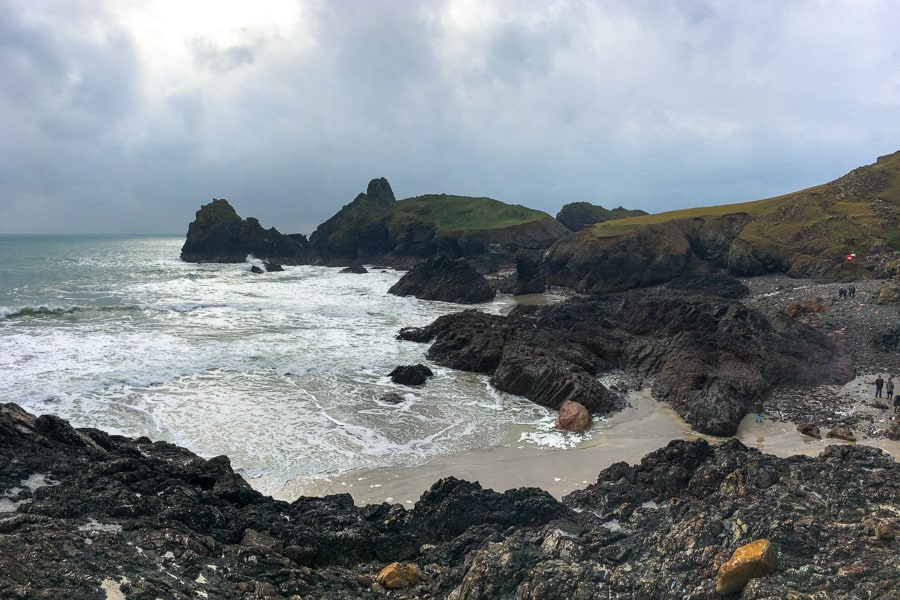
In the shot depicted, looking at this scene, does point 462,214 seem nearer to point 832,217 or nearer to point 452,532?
point 832,217

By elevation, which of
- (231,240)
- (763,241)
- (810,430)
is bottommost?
(810,430)

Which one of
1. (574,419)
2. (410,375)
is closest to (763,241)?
(574,419)

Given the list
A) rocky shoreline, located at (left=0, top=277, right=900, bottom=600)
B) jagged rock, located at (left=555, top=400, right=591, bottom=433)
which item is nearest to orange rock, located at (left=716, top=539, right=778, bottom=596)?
rocky shoreline, located at (left=0, top=277, right=900, bottom=600)

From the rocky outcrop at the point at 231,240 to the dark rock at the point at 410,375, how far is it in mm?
65992

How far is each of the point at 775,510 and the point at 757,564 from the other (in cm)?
147

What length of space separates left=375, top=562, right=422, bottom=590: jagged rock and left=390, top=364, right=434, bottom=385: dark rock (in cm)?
1203

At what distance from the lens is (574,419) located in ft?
46.8

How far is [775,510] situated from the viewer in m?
5.64

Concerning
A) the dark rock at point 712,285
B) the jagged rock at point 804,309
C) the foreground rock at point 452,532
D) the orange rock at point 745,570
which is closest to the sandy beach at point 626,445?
the foreground rock at point 452,532

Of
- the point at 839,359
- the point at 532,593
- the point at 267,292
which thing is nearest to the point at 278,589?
the point at 532,593

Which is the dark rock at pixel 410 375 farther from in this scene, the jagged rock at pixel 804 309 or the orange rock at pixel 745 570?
the jagged rock at pixel 804 309

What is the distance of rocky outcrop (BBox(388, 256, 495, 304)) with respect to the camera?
3997 cm

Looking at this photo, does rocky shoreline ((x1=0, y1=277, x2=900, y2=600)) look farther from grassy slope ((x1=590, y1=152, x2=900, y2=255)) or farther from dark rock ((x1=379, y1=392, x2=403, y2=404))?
grassy slope ((x1=590, y1=152, x2=900, y2=255))

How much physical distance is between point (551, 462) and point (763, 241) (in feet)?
127
